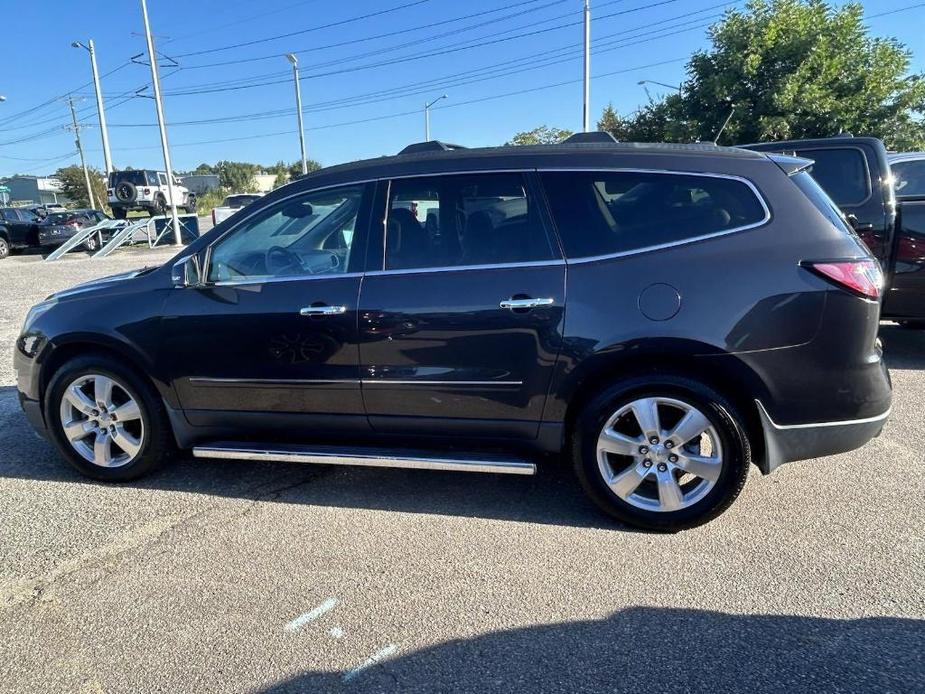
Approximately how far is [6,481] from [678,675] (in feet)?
13.0

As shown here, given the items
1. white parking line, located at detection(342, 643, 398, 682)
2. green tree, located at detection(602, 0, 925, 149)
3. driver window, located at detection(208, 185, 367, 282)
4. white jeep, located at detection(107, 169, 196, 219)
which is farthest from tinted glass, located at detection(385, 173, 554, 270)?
white jeep, located at detection(107, 169, 196, 219)

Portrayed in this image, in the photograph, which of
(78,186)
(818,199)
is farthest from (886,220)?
(78,186)

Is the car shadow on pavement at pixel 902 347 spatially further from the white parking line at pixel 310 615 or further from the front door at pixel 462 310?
the white parking line at pixel 310 615

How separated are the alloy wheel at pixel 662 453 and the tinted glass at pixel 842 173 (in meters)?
3.72

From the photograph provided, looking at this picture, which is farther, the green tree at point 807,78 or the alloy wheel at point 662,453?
the green tree at point 807,78

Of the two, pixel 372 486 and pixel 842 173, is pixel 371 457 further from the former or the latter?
pixel 842 173

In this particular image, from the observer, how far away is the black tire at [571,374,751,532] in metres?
2.97

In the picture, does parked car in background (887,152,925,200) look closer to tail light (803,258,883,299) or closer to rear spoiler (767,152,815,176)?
rear spoiler (767,152,815,176)

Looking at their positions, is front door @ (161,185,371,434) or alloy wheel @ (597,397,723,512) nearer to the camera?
alloy wheel @ (597,397,723,512)

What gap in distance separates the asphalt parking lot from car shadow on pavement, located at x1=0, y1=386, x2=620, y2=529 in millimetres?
16

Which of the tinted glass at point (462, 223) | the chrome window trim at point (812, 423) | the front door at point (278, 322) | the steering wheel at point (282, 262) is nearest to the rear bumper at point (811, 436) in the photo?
the chrome window trim at point (812, 423)

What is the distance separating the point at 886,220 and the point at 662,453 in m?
3.84

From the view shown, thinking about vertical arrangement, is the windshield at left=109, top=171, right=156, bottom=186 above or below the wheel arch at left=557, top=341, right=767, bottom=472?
above

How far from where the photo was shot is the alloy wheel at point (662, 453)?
3023mm
